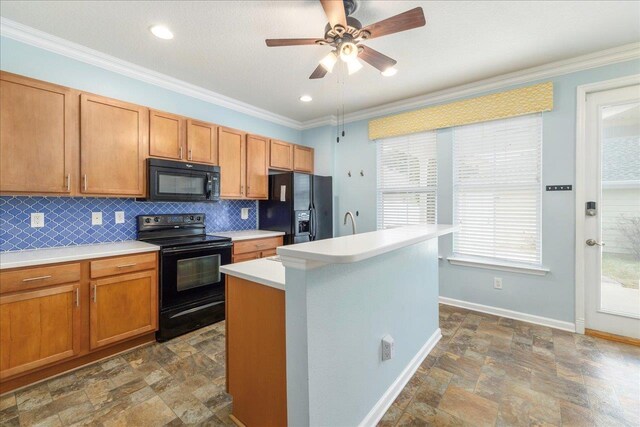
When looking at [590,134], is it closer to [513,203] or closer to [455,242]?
[513,203]

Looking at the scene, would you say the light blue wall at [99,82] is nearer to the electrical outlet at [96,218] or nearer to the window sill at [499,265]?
the electrical outlet at [96,218]

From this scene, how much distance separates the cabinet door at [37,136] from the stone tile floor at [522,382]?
9.77 ft

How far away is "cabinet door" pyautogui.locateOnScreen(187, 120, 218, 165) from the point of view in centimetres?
307

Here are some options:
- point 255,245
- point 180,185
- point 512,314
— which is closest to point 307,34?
point 180,185

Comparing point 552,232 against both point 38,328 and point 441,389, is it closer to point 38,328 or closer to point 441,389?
point 441,389

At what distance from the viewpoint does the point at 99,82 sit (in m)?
2.61

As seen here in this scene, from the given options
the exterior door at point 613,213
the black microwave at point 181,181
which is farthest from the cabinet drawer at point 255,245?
the exterior door at point 613,213

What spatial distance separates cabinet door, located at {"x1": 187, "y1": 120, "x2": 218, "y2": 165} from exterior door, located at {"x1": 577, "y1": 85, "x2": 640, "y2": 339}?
388cm

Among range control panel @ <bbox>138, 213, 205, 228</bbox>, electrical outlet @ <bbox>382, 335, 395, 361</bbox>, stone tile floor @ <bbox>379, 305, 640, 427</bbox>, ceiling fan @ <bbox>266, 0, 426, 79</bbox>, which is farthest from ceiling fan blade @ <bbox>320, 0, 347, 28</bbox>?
range control panel @ <bbox>138, 213, 205, 228</bbox>

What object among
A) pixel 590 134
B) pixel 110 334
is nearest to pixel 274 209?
pixel 110 334

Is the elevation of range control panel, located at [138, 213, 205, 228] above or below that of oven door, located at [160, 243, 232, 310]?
above

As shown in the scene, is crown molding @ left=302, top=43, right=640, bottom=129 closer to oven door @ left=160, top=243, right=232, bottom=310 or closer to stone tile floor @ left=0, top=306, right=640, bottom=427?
stone tile floor @ left=0, top=306, right=640, bottom=427

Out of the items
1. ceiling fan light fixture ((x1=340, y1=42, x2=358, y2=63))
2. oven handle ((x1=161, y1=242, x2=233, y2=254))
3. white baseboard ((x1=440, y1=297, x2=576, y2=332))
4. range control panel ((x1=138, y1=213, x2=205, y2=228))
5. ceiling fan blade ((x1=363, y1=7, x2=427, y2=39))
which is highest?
ceiling fan blade ((x1=363, y1=7, x2=427, y2=39))

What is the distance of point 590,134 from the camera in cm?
266
